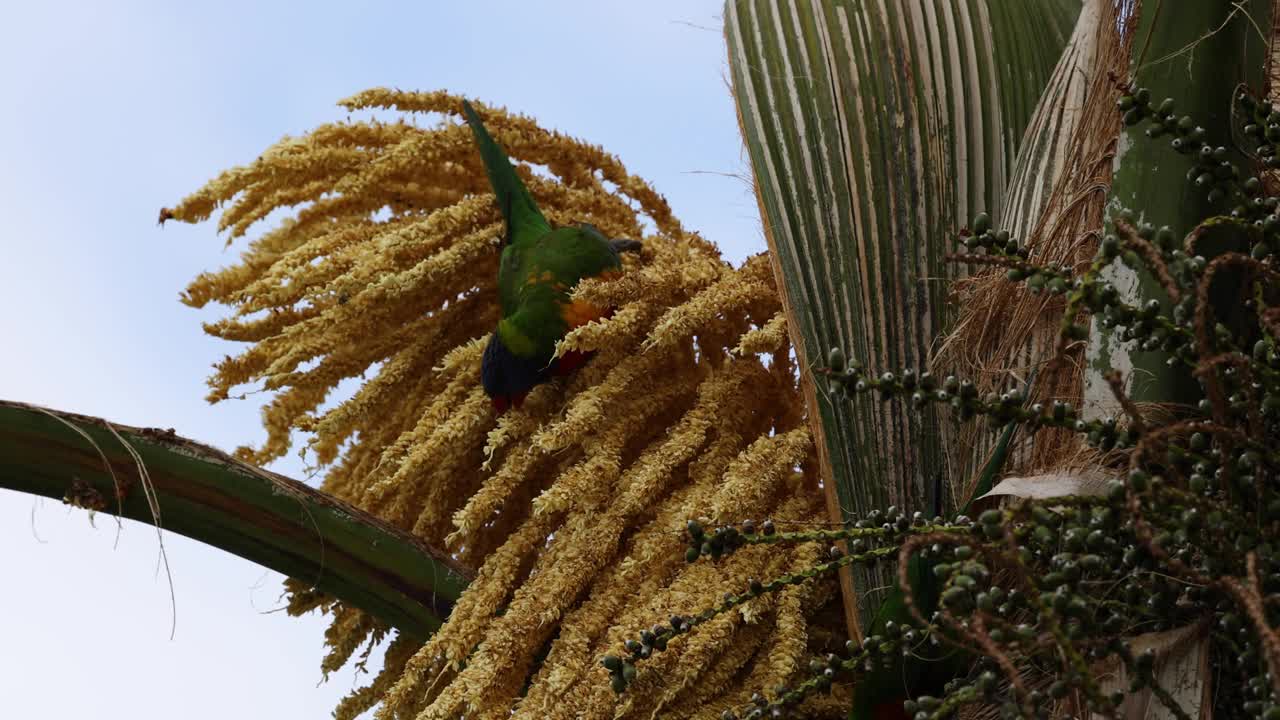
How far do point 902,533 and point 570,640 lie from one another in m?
0.36

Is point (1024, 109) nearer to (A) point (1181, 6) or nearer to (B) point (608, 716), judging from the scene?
(A) point (1181, 6)

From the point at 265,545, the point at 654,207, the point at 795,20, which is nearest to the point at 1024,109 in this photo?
the point at 795,20

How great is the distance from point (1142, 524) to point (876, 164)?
586 millimetres

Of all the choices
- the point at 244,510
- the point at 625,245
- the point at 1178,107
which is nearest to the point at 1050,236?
the point at 1178,107

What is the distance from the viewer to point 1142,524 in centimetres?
58

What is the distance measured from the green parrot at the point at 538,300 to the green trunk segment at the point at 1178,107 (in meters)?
0.52

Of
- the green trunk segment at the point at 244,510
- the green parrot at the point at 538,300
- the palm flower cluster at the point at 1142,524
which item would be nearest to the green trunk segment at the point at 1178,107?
the palm flower cluster at the point at 1142,524

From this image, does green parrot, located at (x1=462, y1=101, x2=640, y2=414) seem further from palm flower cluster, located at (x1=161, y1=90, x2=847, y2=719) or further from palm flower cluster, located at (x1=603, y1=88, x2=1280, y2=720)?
palm flower cluster, located at (x1=603, y1=88, x2=1280, y2=720)

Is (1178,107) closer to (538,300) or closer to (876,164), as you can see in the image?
(876,164)

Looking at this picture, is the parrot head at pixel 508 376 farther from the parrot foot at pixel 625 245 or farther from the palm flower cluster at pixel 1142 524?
the palm flower cluster at pixel 1142 524

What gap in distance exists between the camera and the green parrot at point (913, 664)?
0.91 metres

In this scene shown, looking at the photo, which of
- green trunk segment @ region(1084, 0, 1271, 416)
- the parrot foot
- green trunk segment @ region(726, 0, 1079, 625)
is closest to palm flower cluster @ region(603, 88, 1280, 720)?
green trunk segment @ region(1084, 0, 1271, 416)

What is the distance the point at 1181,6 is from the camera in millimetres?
862

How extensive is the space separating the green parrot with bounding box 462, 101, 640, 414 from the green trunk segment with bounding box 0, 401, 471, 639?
18 cm
